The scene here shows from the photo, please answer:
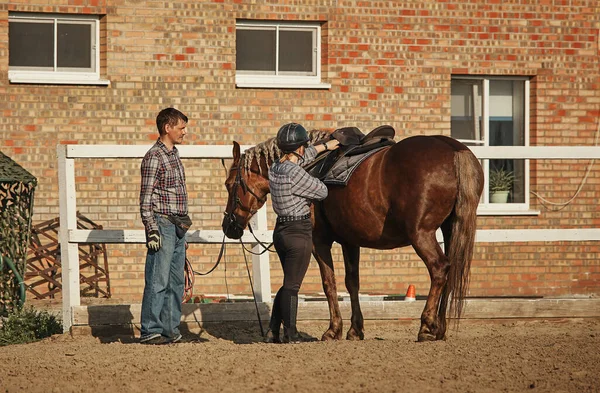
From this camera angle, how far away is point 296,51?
45.9 feet

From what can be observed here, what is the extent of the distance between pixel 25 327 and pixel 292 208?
3094 mm

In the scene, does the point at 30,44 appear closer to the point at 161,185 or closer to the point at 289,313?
the point at 161,185

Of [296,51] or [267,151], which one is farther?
[296,51]

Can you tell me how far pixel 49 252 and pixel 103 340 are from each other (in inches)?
142

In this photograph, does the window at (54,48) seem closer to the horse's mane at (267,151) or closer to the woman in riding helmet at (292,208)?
the horse's mane at (267,151)

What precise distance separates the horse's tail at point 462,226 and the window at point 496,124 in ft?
21.4

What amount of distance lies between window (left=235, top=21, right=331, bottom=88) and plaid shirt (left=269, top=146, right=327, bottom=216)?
18.5 feet

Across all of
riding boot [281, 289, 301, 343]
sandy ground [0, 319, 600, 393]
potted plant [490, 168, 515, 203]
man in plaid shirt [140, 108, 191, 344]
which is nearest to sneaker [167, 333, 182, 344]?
man in plaid shirt [140, 108, 191, 344]

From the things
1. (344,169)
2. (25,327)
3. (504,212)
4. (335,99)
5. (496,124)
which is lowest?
(25,327)

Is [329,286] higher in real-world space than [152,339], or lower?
higher

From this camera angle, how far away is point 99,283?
13.1m

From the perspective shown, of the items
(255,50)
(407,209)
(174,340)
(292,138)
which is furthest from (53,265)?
(407,209)

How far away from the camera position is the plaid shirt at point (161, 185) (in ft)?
27.4

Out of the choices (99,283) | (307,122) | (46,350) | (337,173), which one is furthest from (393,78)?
(46,350)
